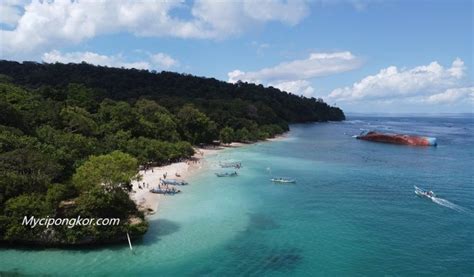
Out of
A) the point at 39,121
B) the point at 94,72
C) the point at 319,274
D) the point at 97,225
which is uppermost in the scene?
the point at 94,72

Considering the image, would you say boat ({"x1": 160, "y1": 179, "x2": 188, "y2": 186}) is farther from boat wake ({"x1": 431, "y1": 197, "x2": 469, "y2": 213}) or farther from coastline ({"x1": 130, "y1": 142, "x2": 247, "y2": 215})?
boat wake ({"x1": 431, "y1": 197, "x2": 469, "y2": 213})

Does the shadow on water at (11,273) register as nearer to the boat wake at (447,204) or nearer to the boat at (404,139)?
the boat wake at (447,204)

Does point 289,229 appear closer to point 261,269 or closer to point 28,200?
point 261,269

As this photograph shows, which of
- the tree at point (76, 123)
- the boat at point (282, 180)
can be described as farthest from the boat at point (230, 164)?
the tree at point (76, 123)

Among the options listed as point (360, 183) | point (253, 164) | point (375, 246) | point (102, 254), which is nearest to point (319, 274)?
point (375, 246)

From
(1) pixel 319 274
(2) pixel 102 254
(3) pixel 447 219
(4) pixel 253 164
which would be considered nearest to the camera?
(1) pixel 319 274

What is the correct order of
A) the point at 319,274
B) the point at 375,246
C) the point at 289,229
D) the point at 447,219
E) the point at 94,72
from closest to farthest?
the point at 319,274
the point at 375,246
the point at 289,229
the point at 447,219
the point at 94,72
